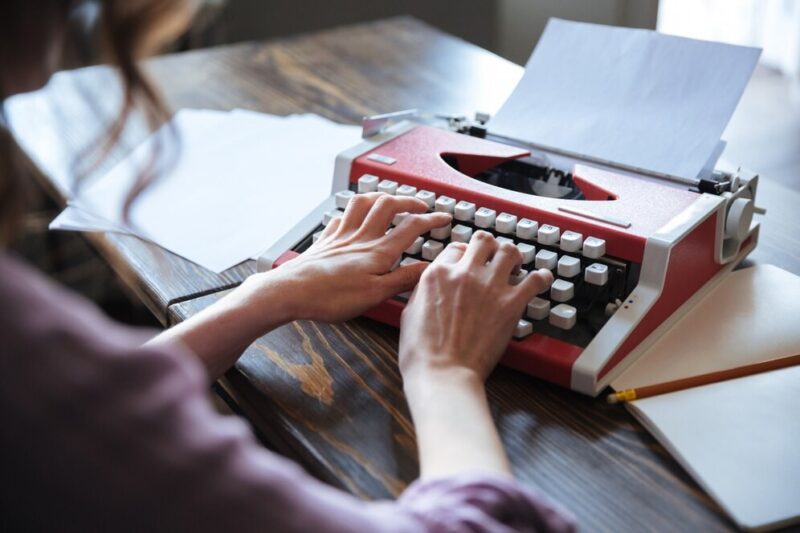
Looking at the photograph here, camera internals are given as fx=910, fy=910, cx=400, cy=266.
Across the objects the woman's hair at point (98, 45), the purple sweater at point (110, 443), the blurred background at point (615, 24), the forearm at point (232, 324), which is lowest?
the blurred background at point (615, 24)

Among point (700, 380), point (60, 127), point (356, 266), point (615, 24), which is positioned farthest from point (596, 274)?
point (615, 24)

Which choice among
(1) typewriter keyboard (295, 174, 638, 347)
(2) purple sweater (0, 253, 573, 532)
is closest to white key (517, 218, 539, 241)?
(1) typewriter keyboard (295, 174, 638, 347)

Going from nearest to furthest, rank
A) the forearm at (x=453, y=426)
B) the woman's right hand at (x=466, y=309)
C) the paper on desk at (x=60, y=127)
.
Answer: the forearm at (x=453, y=426) → the woman's right hand at (x=466, y=309) → the paper on desk at (x=60, y=127)

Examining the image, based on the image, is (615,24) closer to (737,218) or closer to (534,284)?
(737,218)

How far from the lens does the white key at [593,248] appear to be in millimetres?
946

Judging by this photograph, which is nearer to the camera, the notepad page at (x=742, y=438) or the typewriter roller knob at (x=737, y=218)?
the notepad page at (x=742, y=438)

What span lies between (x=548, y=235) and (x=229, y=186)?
61 centimetres

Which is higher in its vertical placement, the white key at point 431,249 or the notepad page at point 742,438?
the white key at point 431,249

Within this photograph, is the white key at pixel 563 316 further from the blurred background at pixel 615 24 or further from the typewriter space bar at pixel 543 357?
the blurred background at pixel 615 24

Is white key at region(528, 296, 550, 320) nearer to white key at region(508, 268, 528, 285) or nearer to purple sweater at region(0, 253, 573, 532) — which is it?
white key at region(508, 268, 528, 285)

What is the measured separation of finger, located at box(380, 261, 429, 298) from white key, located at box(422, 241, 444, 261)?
0.11ft

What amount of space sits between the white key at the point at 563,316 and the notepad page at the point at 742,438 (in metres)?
0.10

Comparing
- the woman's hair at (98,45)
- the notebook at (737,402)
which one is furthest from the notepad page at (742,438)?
the woman's hair at (98,45)

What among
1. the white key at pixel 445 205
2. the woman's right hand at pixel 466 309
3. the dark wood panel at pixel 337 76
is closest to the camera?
the woman's right hand at pixel 466 309
